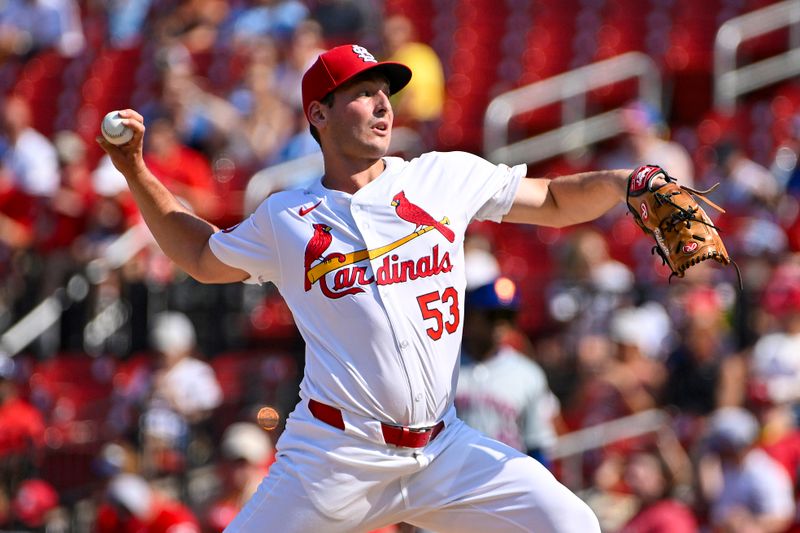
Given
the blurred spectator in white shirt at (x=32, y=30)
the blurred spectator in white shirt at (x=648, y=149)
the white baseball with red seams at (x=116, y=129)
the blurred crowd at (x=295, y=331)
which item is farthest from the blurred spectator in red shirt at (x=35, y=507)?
the blurred spectator in white shirt at (x=32, y=30)

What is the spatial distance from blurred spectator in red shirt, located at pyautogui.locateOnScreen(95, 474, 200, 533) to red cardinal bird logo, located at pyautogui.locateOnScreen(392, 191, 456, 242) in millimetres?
4345

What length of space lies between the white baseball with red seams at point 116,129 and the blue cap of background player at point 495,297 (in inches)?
95.0

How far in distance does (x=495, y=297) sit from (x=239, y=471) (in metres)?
2.36

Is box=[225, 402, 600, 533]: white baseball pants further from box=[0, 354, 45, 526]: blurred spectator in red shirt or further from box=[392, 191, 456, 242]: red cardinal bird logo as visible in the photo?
box=[0, 354, 45, 526]: blurred spectator in red shirt

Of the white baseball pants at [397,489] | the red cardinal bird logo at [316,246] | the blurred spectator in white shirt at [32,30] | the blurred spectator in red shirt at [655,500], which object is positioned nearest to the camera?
the white baseball pants at [397,489]

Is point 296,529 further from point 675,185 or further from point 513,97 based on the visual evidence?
point 513,97

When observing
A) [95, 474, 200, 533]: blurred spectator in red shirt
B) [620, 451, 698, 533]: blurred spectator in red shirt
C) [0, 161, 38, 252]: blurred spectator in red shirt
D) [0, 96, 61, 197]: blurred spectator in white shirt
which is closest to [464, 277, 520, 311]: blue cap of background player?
[620, 451, 698, 533]: blurred spectator in red shirt

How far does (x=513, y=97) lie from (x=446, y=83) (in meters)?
1.04

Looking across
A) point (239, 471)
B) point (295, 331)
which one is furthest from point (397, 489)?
point (295, 331)

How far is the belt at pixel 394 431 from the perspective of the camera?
15.6 ft

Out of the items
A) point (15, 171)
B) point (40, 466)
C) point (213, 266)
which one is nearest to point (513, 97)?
point (15, 171)

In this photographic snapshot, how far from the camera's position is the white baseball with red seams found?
16.5ft

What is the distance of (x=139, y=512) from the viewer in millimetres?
9062

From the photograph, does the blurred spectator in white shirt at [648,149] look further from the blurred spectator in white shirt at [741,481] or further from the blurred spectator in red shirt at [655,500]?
the blurred spectator in red shirt at [655,500]
